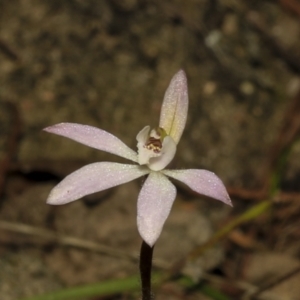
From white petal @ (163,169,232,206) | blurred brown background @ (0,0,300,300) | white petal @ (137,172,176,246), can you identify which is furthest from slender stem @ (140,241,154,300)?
blurred brown background @ (0,0,300,300)

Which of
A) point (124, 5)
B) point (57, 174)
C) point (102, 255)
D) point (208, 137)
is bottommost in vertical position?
point (102, 255)

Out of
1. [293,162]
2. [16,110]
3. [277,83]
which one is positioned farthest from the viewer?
[277,83]

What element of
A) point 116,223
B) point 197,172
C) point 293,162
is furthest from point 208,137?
point 197,172

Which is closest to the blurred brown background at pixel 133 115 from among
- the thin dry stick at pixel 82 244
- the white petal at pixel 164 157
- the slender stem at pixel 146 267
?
the thin dry stick at pixel 82 244

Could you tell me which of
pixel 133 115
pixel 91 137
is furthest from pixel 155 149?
pixel 133 115

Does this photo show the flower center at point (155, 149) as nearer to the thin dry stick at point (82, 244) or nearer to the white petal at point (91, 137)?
the white petal at point (91, 137)

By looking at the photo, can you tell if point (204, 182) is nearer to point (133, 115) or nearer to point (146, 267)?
point (146, 267)

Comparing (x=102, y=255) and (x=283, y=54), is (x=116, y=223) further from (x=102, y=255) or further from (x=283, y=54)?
(x=283, y=54)

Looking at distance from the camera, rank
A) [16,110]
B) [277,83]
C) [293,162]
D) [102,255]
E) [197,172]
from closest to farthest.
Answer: [197,172]
[102,255]
[16,110]
[293,162]
[277,83]
